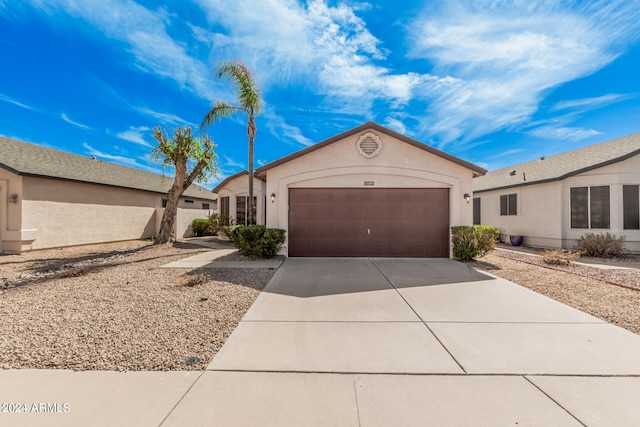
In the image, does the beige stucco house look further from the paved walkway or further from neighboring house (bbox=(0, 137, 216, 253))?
the paved walkway

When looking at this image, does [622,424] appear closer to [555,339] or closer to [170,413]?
[555,339]

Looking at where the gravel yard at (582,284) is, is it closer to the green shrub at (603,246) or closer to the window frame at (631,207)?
the green shrub at (603,246)

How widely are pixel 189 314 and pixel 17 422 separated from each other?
7.35 feet

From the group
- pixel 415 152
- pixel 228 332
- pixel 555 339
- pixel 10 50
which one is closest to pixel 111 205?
pixel 10 50

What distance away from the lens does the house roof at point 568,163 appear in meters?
11.6

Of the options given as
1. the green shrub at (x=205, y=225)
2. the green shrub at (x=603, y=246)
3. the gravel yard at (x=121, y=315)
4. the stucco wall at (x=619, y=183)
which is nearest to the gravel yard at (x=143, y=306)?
the gravel yard at (x=121, y=315)

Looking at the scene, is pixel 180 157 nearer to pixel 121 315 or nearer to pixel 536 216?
pixel 121 315

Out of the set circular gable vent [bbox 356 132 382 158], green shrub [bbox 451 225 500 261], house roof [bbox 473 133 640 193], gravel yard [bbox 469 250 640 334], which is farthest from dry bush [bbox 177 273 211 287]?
house roof [bbox 473 133 640 193]

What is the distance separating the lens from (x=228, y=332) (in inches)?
154

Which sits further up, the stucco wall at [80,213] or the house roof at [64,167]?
the house roof at [64,167]

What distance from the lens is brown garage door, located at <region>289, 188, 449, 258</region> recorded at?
9.95 metres

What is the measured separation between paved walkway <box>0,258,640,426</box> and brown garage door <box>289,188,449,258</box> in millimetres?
5152

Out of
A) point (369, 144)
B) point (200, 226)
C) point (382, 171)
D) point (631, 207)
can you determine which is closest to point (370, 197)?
point (382, 171)

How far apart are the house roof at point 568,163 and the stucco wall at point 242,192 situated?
553 inches
